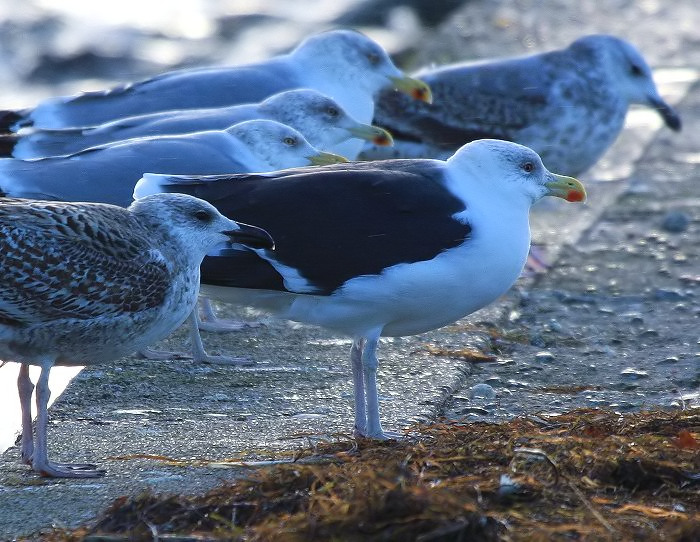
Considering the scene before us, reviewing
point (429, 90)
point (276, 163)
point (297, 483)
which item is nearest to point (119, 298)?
point (297, 483)

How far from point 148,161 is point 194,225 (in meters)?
1.33

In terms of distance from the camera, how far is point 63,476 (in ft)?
15.9

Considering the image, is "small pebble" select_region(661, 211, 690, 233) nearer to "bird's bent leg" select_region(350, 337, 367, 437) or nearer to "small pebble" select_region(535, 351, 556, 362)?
"small pebble" select_region(535, 351, 556, 362)

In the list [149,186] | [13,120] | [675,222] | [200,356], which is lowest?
[200,356]

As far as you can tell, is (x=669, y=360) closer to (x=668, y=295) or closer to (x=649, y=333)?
(x=649, y=333)

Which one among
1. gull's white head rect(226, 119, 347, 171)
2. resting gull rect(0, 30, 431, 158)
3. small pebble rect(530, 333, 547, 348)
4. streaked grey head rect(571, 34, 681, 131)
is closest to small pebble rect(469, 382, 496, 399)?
small pebble rect(530, 333, 547, 348)

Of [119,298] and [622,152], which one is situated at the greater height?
[622,152]

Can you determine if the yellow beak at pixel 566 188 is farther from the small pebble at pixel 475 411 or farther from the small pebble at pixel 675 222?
the small pebble at pixel 675 222

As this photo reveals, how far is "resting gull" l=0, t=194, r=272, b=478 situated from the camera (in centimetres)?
488

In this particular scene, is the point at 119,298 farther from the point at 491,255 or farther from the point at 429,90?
the point at 429,90

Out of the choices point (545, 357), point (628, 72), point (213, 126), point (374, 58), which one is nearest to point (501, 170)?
point (545, 357)

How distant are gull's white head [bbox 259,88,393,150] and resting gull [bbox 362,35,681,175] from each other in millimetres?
1716

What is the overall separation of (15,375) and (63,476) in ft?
5.65

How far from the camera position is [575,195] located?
6074 millimetres
